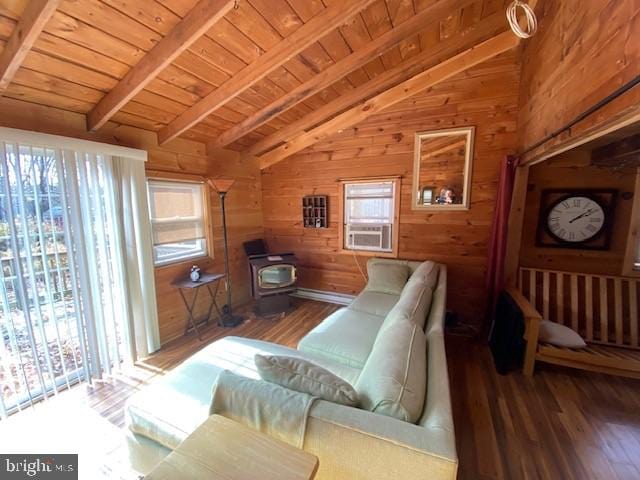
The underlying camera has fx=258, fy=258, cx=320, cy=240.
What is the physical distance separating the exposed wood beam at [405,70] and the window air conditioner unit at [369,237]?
1521 millimetres

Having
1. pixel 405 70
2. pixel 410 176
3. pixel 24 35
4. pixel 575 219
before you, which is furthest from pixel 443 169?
pixel 24 35

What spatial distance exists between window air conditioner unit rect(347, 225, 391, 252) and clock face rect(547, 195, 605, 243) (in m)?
1.73

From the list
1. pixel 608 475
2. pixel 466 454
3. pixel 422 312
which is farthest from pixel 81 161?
pixel 608 475

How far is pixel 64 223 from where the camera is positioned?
1934 millimetres

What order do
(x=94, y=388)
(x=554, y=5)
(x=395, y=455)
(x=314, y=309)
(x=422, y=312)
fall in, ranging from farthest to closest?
(x=314, y=309) → (x=94, y=388) → (x=554, y=5) → (x=422, y=312) → (x=395, y=455)

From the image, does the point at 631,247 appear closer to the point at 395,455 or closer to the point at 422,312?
the point at 422,312

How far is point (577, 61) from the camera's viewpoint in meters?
1.56

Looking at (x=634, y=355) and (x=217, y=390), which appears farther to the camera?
(x=634, y=355)

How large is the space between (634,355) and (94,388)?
4508mm

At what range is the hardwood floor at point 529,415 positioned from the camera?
1490 millimetres

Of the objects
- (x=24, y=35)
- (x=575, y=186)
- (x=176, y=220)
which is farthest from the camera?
(x=176, y=220)

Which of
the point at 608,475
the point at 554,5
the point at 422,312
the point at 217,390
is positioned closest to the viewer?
the point at 217,390

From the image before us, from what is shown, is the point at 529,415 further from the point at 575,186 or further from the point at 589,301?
the point at 575,186

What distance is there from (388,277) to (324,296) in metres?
1.28
